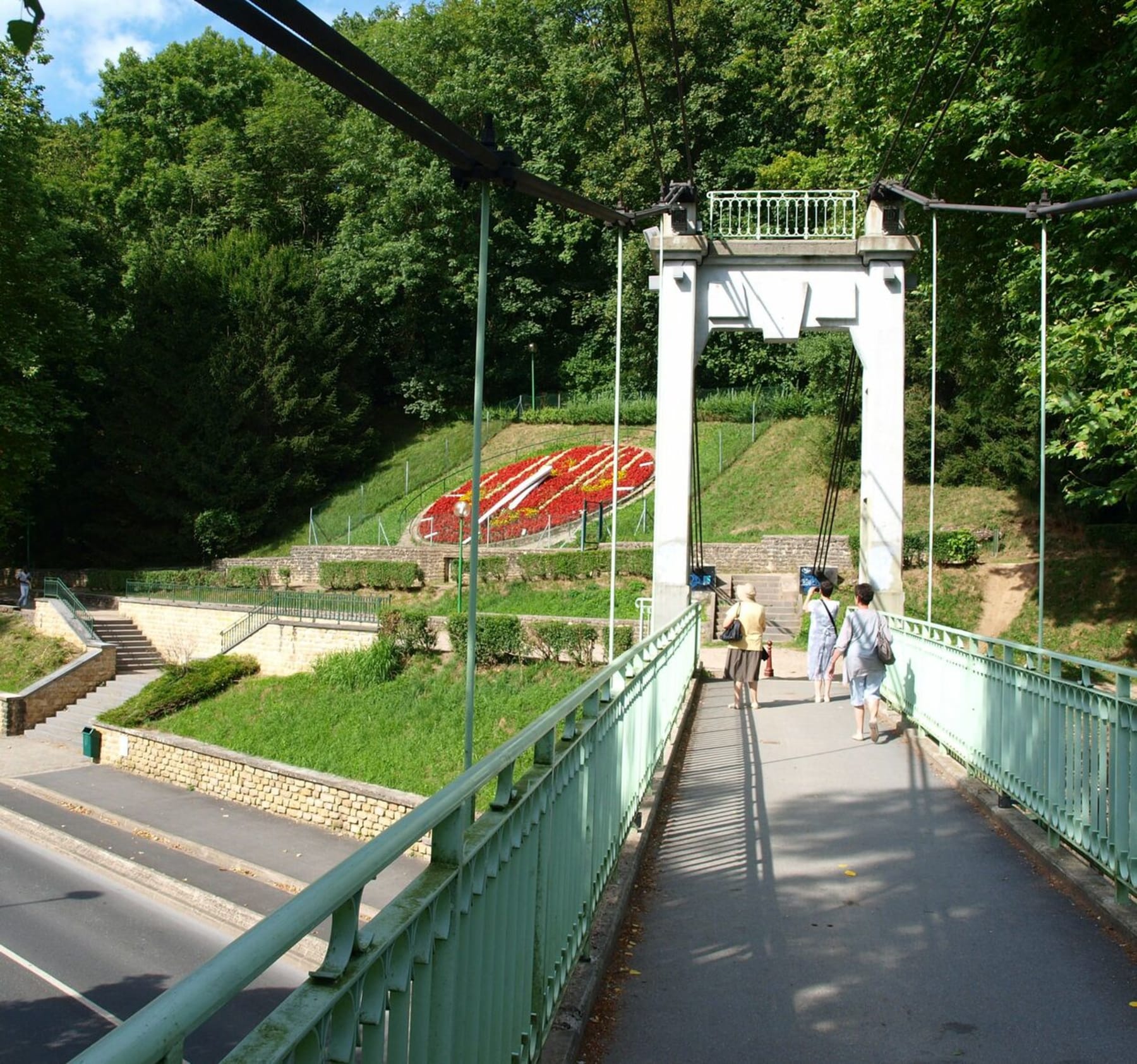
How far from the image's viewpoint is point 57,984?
39.8ft

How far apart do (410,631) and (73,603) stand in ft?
45.4

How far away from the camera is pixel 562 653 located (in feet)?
72.5

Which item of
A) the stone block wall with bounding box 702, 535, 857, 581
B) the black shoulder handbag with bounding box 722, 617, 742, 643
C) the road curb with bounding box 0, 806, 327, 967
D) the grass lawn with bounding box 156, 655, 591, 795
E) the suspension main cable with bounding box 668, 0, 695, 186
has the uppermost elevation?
the suspension main cable with bounding box 668, 0, 695, 186

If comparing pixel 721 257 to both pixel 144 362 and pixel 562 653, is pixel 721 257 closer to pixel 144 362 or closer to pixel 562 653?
pixel 562 653

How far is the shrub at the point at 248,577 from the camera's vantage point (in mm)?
34594

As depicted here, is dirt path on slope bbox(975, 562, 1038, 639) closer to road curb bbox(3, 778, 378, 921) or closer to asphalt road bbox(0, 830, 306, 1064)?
road curb bbox(3, 778, 378, 921)

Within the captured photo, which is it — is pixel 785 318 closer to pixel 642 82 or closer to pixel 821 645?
pixel 821 645

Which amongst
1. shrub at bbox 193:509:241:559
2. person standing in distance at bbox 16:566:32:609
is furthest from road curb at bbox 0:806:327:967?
shrub at bbox 193:509:241:559

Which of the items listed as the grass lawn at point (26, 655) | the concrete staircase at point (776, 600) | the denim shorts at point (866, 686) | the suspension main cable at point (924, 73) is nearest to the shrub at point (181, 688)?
the grass lawn at point (26, 655)

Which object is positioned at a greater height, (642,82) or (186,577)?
(642,82)

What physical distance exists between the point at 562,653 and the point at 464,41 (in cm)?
3827

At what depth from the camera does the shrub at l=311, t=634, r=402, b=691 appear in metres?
24.1

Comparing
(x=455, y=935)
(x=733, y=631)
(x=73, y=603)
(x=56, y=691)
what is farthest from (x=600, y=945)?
(x=73, y=603)

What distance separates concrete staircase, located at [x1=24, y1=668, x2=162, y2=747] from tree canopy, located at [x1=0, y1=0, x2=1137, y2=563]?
6.78 m
